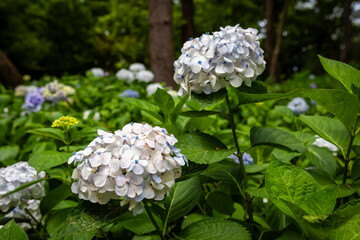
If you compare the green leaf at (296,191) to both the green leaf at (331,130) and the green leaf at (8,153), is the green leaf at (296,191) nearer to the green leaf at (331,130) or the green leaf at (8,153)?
the green leaf at (331,130)

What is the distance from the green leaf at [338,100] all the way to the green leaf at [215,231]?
43 centimetres

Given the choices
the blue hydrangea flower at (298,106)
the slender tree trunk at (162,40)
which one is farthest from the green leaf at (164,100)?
the slender tree trunk at (162,40)

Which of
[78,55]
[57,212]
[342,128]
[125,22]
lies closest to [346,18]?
[125,22]

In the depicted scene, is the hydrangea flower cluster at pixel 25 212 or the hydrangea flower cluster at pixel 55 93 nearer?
the hydrangea flower cluster at pixel 25 212

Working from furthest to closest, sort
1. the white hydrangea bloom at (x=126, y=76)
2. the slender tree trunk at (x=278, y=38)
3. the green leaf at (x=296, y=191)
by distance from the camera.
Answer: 1. the slender tree trunk at (x=278, y=38)
2. the white hydrangea bloom at (x=126, y=76)
3. the green leaf at (x=296, y=191)

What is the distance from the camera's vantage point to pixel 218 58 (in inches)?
41.4

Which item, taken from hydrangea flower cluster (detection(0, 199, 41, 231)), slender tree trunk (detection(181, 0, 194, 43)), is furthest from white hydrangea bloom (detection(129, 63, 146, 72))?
slender tree trunk (detection(181, 0, 194, 43))

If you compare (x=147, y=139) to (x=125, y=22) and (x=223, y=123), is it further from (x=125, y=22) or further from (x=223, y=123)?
(x=125, y=22)

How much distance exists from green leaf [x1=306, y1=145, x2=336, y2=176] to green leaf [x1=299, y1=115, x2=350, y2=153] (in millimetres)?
184

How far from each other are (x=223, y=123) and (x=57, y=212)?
1568mm

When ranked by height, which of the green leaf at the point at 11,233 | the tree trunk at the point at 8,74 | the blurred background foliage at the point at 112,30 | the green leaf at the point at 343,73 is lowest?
the blurred background foliage at the point at 112,30

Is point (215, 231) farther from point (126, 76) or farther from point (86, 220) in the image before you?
point (126, 76)

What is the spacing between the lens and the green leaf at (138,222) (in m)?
1.17

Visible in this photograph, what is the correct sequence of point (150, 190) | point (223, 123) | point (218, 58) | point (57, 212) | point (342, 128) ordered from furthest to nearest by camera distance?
point (223, 123) → point (57, 212) → point (342, 128) → point (218, 58) → point (150, 190)
